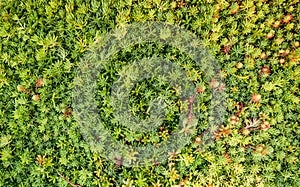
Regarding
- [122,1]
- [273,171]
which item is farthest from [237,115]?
[122,1]

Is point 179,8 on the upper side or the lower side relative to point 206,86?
upper

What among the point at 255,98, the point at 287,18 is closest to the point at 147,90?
the point at 255,98

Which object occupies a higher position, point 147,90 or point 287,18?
point 287,18

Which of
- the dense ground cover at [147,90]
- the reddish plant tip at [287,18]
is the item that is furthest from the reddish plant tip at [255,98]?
the reddish plant tip at [287,18]

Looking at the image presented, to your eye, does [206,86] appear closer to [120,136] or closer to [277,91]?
[277,91]

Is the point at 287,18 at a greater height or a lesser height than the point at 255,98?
greater

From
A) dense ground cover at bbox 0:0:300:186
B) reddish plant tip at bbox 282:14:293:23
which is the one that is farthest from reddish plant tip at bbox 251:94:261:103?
reddish plant tip at bbox 282:14:293:23

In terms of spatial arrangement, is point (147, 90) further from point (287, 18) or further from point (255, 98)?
point (287, 18)

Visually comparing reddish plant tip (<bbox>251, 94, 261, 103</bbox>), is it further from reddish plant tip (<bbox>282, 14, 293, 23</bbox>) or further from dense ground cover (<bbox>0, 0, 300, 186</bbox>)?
reddish plant tip (<bbox>282, 14, 293, 23</bbox>)

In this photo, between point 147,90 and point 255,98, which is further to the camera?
point 255,98
